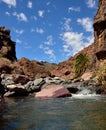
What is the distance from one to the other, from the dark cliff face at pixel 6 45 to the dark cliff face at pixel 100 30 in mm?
26442

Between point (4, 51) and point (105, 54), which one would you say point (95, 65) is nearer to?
point (105, 54)

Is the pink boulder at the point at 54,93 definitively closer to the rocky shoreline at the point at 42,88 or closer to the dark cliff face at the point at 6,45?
the rocky shoreline at the point at 42,88

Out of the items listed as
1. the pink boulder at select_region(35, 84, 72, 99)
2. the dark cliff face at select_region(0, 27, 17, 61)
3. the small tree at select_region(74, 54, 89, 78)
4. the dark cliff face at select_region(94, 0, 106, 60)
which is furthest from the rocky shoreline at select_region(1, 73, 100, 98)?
the small tree at select_region(74, 54, 89, 78)

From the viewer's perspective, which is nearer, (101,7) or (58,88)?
(58,88)

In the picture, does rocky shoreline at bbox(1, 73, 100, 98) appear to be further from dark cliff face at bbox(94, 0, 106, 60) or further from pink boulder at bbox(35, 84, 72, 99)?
dark cliff face at bbox(94, 0, 106, 60)

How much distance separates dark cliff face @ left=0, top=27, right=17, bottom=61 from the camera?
90775 mm

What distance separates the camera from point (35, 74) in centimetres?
8119

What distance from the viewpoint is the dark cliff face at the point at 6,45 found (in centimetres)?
9078

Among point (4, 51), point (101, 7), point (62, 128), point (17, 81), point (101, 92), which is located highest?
point (101, 7)

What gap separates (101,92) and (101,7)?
3886cm

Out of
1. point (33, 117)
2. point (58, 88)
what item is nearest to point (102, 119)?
point (33, 117)

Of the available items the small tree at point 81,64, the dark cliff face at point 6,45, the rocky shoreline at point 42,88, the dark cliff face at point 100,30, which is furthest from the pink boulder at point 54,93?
the small tree at point 81,64

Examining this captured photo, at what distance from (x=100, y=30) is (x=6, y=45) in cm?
3144

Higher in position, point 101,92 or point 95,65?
point 95,65
